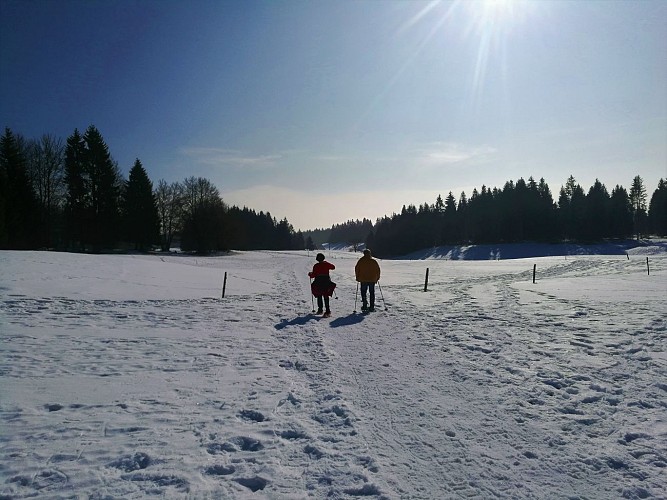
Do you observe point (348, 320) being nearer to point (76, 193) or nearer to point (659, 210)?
point (76, 193)

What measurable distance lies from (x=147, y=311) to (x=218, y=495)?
10362 mm

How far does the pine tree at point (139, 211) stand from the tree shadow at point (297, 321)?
47460mm

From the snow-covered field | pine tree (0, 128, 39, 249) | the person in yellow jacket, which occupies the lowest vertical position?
the snow-covered field

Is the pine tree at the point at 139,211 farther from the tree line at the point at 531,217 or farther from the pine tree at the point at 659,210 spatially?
the pine tree at the point at 659,210

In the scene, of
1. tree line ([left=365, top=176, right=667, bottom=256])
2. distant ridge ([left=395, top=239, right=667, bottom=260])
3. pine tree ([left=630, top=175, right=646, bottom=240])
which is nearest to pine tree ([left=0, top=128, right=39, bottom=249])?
distant ridge ([left=395, top=239, right=667, bottom=260])

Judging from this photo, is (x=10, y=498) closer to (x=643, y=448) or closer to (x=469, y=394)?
(x=469, y=394)

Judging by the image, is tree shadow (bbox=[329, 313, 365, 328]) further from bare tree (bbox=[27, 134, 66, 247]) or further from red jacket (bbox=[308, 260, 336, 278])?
bare tree (bbox=[27, 134, 66, 247])

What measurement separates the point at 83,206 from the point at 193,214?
16590mm

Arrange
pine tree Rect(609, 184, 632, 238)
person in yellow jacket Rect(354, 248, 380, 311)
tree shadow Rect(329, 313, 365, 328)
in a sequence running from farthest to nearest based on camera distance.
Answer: pine tree Rect(609, 184, 632, 238) → person in yellow jacket Rect(354, 248, 380, 311) → tree shadow Rect(329, 313, 365, 328)

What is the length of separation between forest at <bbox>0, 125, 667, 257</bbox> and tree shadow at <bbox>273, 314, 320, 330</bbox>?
35501 millimetres

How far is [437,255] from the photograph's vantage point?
81.1 metres

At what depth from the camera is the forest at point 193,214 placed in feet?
132

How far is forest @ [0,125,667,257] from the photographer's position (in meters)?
40.1

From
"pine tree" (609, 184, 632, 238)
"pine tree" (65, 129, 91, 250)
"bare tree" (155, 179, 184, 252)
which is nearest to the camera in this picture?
"pine tree" (65, 129, 91, 250)
